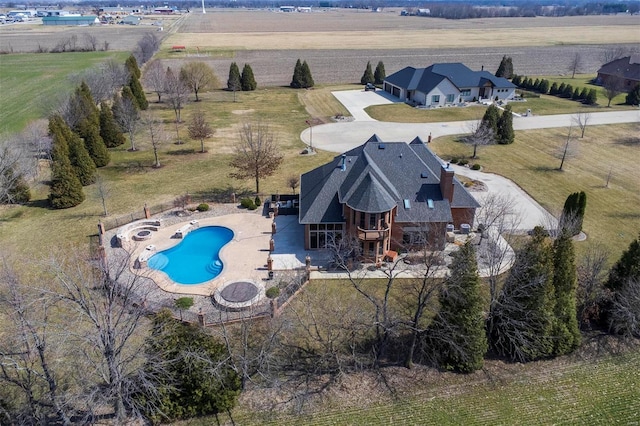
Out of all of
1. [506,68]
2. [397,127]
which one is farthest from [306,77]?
[506,68]

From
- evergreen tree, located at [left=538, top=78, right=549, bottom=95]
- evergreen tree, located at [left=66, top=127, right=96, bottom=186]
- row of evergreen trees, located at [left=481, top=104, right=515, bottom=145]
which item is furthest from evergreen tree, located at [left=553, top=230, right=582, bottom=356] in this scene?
evergreen tree, located at [left=538, top=78, right=549, bottom=95]

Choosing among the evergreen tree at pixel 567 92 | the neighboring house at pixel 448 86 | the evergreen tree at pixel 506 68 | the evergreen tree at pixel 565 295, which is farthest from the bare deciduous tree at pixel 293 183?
the evergreen tree at pixel 506 68

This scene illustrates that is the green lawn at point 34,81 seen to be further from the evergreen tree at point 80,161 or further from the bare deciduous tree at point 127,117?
the evergreen tree at point 80,161

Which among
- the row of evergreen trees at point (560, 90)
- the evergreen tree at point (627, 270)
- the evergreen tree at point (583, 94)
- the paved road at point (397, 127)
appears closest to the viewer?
the evergreen tree at point (627, 270)

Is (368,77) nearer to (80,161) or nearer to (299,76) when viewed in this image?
(299,76)

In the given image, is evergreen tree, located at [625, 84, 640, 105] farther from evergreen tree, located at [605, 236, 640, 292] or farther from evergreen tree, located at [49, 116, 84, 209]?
evergreen tree, located at [49, 116, 84, 209]

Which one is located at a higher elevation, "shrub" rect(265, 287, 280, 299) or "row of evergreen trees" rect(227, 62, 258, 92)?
"row of evergreen trees" rect(227, 62, 258, 92)
